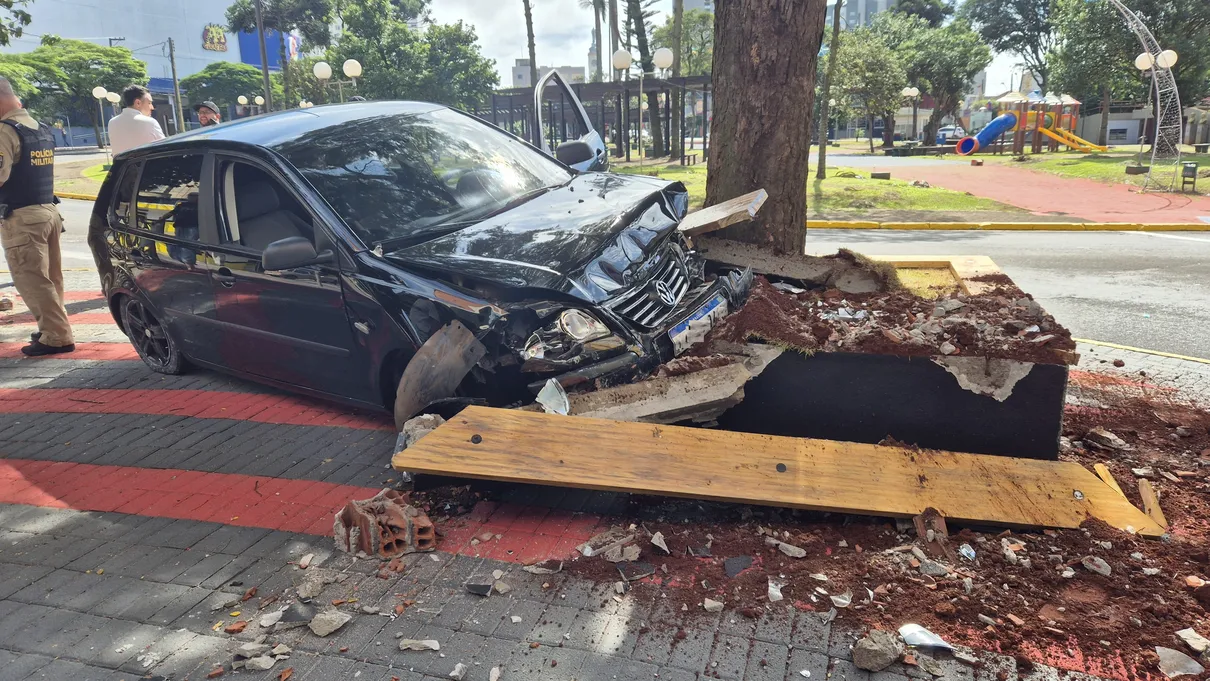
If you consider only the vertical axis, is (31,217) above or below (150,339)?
above

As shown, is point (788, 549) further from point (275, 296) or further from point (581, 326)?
point (275, 296)

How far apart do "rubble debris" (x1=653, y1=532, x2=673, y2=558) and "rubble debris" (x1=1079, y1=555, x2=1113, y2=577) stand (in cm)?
156

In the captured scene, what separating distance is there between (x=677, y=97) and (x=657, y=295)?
31654 mm

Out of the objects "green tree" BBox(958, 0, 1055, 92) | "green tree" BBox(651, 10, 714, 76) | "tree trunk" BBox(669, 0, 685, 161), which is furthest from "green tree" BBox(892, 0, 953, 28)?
"tree trunk" BBox(669, 0, 685, 161)

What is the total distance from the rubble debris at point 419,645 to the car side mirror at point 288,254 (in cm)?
219

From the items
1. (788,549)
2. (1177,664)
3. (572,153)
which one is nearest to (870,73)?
(572,153)

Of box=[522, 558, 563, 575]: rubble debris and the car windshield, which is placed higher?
the car windshield

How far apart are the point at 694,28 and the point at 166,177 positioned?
255 feet

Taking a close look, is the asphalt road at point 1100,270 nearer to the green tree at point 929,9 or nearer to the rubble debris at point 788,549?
the rubble debris at point 788,549

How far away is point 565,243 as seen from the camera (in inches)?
156

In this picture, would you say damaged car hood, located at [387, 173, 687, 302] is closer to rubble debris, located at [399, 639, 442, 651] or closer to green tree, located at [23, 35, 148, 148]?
rubble debris, located at [399, 639, 442, 651]

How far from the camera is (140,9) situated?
272 feet

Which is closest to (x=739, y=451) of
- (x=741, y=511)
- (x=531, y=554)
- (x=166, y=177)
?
(x=741, y=511)

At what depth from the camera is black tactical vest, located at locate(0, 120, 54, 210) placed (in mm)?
6289
